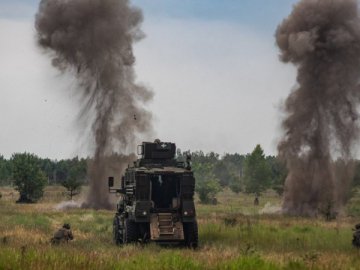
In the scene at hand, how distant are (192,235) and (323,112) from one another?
2961 cm

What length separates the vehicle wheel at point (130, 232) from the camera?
1897 centimetres

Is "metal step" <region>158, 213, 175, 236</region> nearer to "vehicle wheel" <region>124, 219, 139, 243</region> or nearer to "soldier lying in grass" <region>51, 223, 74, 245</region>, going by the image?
"vehicle wheel" <region>124, 219, 139, 243</region>

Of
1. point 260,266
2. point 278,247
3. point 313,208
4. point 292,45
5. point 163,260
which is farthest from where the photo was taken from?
point 292,45

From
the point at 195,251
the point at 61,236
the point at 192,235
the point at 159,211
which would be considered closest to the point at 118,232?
the point at 159,211

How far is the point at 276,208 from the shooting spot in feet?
157

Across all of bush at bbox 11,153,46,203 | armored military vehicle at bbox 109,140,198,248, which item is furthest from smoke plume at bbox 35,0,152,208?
armored military vehicle at bbox 109,140,198,248

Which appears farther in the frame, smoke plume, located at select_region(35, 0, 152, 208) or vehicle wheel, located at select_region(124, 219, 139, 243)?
smoke plume, located at select_region(35, 0, 152, 208)

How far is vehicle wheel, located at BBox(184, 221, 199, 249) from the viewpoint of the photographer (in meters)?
19.0

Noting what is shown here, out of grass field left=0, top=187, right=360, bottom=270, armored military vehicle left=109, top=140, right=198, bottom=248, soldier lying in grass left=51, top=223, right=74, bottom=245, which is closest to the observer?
grass field left=0, top=187, right=360, bottom=270

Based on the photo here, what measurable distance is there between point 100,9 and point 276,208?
73.1 ft

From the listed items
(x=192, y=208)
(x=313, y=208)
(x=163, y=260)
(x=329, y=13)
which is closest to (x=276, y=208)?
(x=313, y=208)

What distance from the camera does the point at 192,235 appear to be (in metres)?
19.0

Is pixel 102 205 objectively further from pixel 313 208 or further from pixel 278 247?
pixel 278 247

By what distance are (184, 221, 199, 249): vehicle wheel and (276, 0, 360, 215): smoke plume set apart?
26.5 meters
